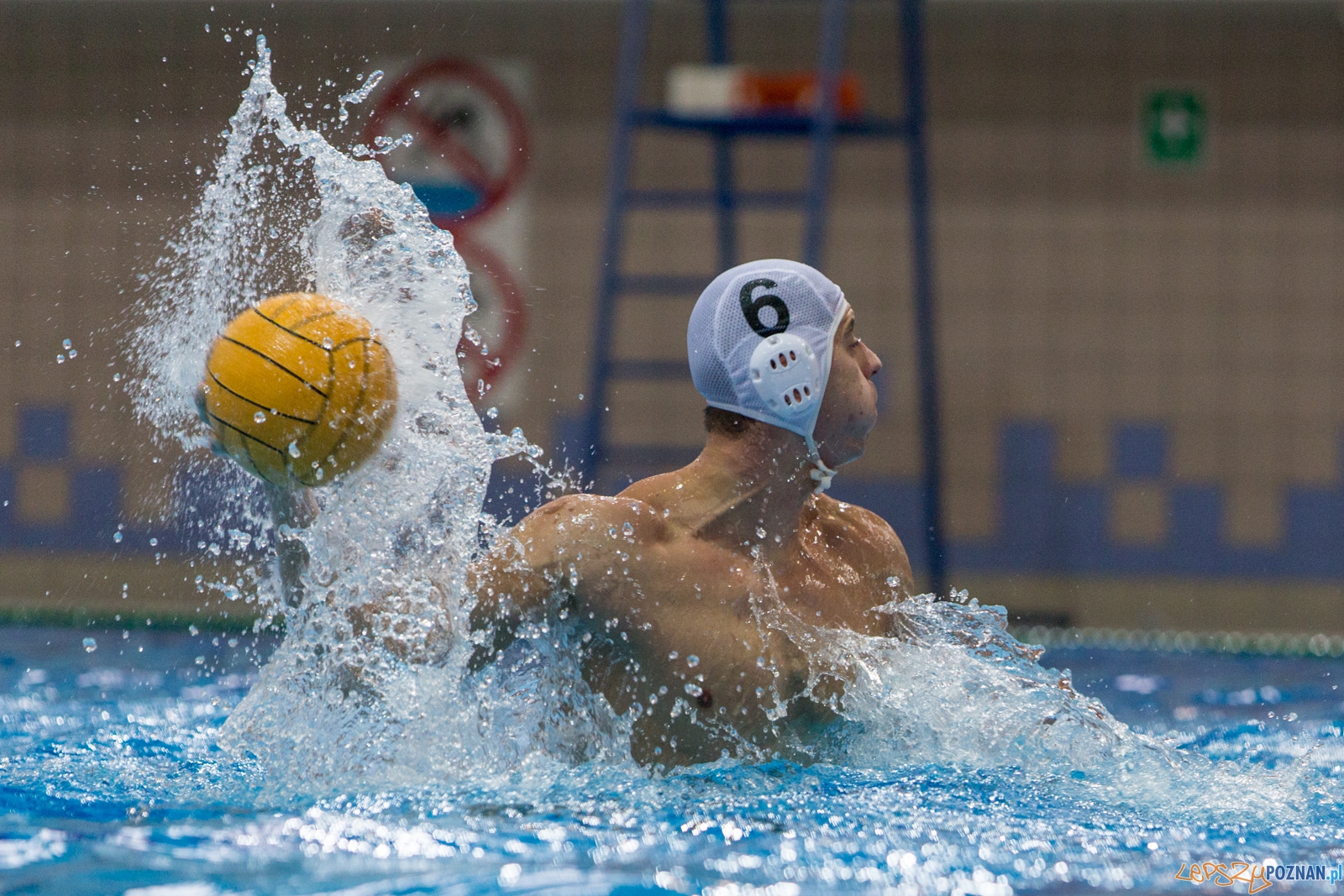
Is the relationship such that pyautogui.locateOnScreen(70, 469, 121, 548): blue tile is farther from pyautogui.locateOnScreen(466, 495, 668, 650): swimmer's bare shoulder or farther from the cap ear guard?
the cap ear guard

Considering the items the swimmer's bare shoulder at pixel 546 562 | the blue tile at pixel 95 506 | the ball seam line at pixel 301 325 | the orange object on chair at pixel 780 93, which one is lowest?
the blue tile at pixel 95 506

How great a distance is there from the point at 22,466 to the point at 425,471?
18.5 feet

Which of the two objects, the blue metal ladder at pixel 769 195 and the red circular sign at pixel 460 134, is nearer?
the blue metal ladder at pixel 769 195

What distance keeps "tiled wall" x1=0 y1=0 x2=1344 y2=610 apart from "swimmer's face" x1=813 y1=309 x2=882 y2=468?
4770mm

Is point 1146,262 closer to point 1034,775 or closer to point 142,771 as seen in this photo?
point 1034,775

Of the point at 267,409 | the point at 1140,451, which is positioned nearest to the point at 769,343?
the point at 267,409

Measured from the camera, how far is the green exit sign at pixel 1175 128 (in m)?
7.73

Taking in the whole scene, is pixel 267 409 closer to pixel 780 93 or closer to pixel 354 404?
pixel 354 404

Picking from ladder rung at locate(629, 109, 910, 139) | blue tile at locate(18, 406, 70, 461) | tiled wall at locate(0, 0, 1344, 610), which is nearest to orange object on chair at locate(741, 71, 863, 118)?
ladder rung at locate(629, 109, 910, 139)

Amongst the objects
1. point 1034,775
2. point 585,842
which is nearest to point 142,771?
point 585,842

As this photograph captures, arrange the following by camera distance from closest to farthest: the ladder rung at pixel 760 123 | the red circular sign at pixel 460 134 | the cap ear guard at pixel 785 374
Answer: the cap ear guard at pixel 785 374, the ladder rung at pixel 760 123, the red circular sign at pixel 460 134

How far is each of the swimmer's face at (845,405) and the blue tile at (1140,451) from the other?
203 inches

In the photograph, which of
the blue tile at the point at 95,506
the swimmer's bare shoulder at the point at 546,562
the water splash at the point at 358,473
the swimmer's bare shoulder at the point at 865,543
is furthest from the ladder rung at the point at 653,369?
the swimmer's bare shoulder at the point at 546,562

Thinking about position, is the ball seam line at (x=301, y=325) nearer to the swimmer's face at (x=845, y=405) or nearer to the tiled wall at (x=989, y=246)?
the swimmer's face at (x=845, y=405)
